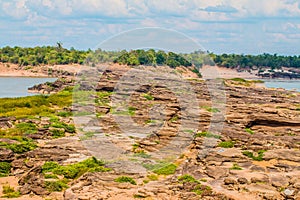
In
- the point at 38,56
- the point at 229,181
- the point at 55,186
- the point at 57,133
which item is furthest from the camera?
the point at 38,56

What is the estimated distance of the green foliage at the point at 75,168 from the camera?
21.1 metres

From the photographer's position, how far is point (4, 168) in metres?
23.1

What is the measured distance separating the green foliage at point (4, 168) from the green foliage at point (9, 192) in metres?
2.38

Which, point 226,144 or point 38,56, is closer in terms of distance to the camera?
point 226,144

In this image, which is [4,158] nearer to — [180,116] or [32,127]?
[32,127]

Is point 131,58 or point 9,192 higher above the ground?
point 131,58

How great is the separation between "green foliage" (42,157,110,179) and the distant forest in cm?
3165

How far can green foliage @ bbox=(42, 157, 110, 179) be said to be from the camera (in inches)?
830

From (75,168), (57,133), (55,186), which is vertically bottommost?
(55,186)

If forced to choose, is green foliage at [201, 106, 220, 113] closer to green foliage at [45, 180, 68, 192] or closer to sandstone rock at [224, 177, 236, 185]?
sandstone rock at [224, 177, 236, 185]

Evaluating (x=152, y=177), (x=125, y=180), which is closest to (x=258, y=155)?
(x=152, y=177)

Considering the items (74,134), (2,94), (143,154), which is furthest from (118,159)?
(2,94)

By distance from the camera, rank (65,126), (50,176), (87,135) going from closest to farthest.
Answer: (50,176)
(87,135)
(65,126)

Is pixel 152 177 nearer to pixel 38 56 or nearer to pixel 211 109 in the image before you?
pixel 211 109
